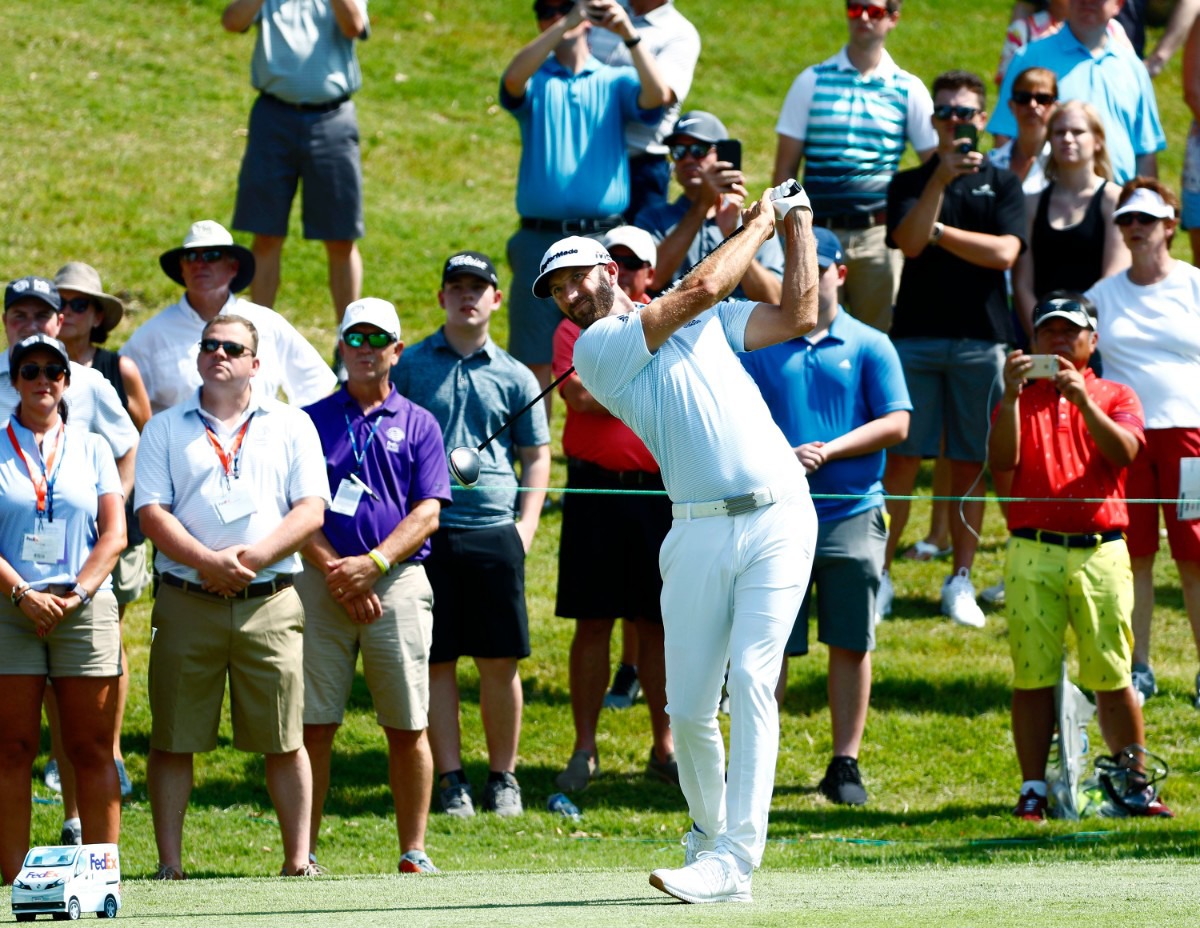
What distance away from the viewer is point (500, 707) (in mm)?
9539

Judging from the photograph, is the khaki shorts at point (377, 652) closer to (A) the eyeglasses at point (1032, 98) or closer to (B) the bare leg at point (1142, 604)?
(B) the bare leg at point (1142, 604)

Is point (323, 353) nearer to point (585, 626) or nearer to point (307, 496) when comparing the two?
point (585, 626)

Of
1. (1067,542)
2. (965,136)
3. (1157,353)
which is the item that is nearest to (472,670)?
(1067,542)

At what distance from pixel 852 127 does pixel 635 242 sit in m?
2.95

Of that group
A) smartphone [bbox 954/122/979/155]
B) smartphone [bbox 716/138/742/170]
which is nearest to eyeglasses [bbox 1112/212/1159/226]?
smartphone [bbox 954/122/979/155]

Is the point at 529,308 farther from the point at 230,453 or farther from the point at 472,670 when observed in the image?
the point at 230,453

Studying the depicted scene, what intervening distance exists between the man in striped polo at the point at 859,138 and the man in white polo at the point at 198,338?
3.50 m

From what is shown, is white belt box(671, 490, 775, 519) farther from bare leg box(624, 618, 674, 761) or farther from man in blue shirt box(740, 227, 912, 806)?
bare leg box(624, 618, 674, 761)

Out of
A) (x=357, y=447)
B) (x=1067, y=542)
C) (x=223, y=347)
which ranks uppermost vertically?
(x=223, y=347)

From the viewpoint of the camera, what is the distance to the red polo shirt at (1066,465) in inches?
359

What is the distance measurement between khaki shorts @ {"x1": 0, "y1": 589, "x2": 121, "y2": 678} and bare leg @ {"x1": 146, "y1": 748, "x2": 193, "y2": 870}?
0.49 m

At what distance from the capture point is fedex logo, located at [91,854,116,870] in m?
6.11

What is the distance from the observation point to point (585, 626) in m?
9.88

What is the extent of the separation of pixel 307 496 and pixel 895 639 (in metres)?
4.65
